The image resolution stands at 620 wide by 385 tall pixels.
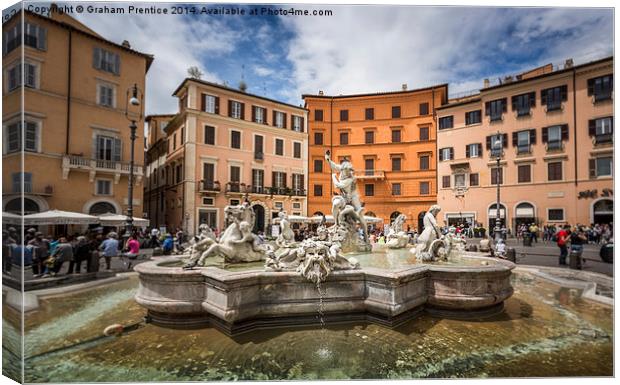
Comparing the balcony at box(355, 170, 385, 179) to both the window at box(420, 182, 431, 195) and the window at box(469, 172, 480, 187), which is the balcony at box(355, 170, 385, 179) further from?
the window at box(469, 172, 480, 187)

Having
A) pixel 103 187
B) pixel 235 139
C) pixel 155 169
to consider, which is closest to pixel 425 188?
pixel 235 139

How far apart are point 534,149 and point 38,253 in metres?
10.2

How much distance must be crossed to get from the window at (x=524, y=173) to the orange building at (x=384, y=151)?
336cm

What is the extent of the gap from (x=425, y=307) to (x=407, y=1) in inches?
184

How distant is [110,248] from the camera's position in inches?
220

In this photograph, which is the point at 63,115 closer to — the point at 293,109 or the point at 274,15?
the point at 274,15

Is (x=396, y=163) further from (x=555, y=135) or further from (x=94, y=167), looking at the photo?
(x=94, y=167)

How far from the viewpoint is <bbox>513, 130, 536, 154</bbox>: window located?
7.86 m

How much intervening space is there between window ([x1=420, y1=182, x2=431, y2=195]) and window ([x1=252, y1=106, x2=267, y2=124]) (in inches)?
306

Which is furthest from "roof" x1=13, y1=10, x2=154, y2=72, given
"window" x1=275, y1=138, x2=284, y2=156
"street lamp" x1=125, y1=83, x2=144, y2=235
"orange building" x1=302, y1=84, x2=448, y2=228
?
"orange building" x1=302, y1=84, x2=448, y2=228

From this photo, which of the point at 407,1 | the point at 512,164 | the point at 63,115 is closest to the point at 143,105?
the point at 63,115

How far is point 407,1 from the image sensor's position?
14.5 ft

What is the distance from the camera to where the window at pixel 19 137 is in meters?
3.81

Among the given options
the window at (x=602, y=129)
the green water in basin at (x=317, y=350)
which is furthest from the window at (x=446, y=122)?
the green water in basin at (x=317, y=350)
